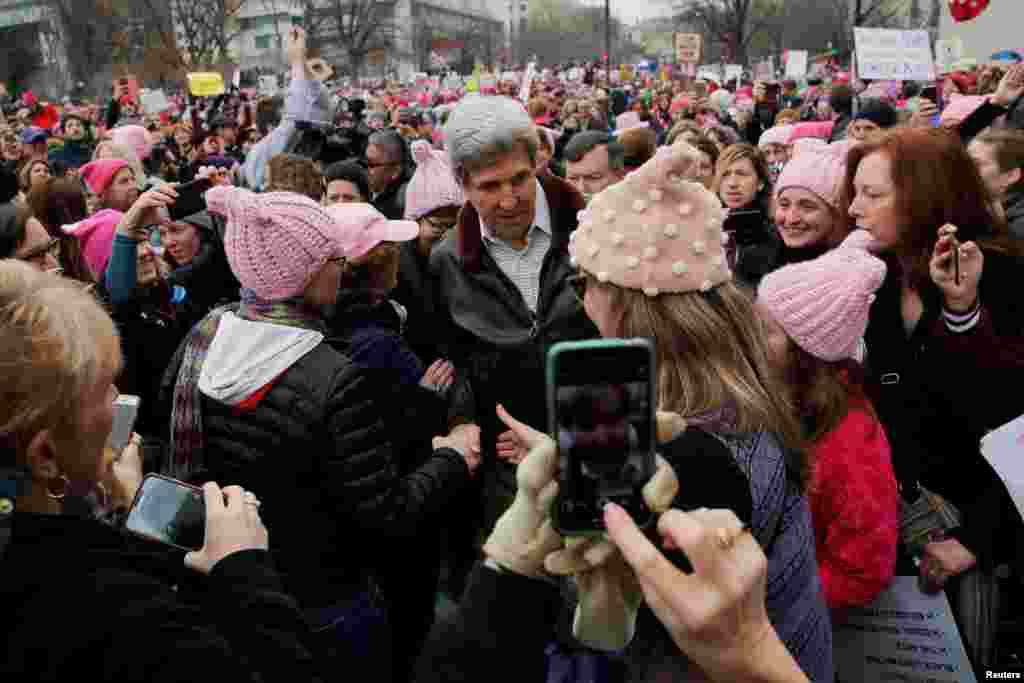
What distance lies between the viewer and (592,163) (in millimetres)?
5297

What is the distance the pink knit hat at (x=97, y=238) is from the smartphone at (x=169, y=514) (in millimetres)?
2218

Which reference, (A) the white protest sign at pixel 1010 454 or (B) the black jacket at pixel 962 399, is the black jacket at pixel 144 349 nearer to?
(B) the black jacket at pixel 962 399

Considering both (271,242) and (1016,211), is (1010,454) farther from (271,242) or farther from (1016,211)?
(1016,211)

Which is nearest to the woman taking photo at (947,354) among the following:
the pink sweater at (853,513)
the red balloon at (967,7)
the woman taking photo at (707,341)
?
the pink sweater at (853,513)

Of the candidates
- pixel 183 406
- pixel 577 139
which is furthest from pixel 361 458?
pixel 577 139

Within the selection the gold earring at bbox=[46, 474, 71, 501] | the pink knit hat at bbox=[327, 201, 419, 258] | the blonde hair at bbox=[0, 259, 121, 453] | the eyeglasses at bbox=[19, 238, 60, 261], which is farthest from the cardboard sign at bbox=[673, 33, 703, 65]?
the gold earring at bbox=[46, 474, 71, 501]

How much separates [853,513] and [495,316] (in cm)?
146

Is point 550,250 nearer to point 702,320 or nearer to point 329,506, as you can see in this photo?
point 329,506

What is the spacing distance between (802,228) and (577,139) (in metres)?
2.00

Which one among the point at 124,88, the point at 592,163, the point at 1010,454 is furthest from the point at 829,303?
the point at 124,88

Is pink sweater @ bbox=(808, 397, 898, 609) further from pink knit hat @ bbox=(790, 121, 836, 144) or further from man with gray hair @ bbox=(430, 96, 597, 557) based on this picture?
pink knit hat @ bbox=(790, 121, 836, 144)

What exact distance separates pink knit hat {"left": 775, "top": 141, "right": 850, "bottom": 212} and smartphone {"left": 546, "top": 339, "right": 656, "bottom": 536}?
290 cm

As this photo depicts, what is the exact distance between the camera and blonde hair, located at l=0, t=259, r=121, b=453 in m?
1.36

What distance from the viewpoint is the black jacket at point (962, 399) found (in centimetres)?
259
